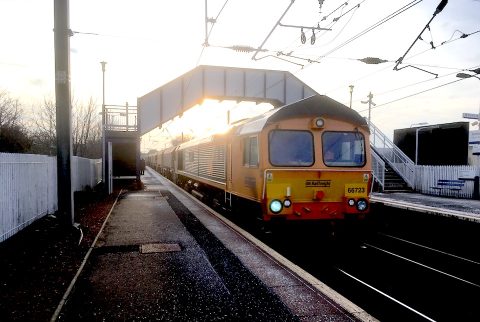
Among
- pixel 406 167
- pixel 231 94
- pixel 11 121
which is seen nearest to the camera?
pixel 406 167

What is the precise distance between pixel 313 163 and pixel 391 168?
53.0ft

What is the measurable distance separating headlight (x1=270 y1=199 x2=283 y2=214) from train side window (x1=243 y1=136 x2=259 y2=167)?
3.47 ft

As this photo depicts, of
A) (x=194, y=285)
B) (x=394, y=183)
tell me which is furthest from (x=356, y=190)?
(x=394, y=183)

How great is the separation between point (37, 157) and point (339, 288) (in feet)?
29.6

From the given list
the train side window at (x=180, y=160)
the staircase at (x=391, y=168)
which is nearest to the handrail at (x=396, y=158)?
the staircase at (x=391, y=168)

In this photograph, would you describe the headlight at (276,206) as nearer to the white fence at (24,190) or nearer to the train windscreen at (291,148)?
the train windscreen at (291,148)

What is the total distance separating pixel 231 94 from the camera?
76.3ft

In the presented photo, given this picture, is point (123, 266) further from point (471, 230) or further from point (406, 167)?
point (406, 167)

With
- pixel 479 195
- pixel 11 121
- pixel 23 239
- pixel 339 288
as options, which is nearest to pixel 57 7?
pixel 23 239

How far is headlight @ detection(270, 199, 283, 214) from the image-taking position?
7.62m

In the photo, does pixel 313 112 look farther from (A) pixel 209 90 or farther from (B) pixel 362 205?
(A) pixel 209 90

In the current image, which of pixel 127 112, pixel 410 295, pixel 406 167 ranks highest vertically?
pixel 127 112

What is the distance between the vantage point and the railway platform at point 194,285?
452 cm

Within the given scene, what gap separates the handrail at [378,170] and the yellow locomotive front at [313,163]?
12855 mm
